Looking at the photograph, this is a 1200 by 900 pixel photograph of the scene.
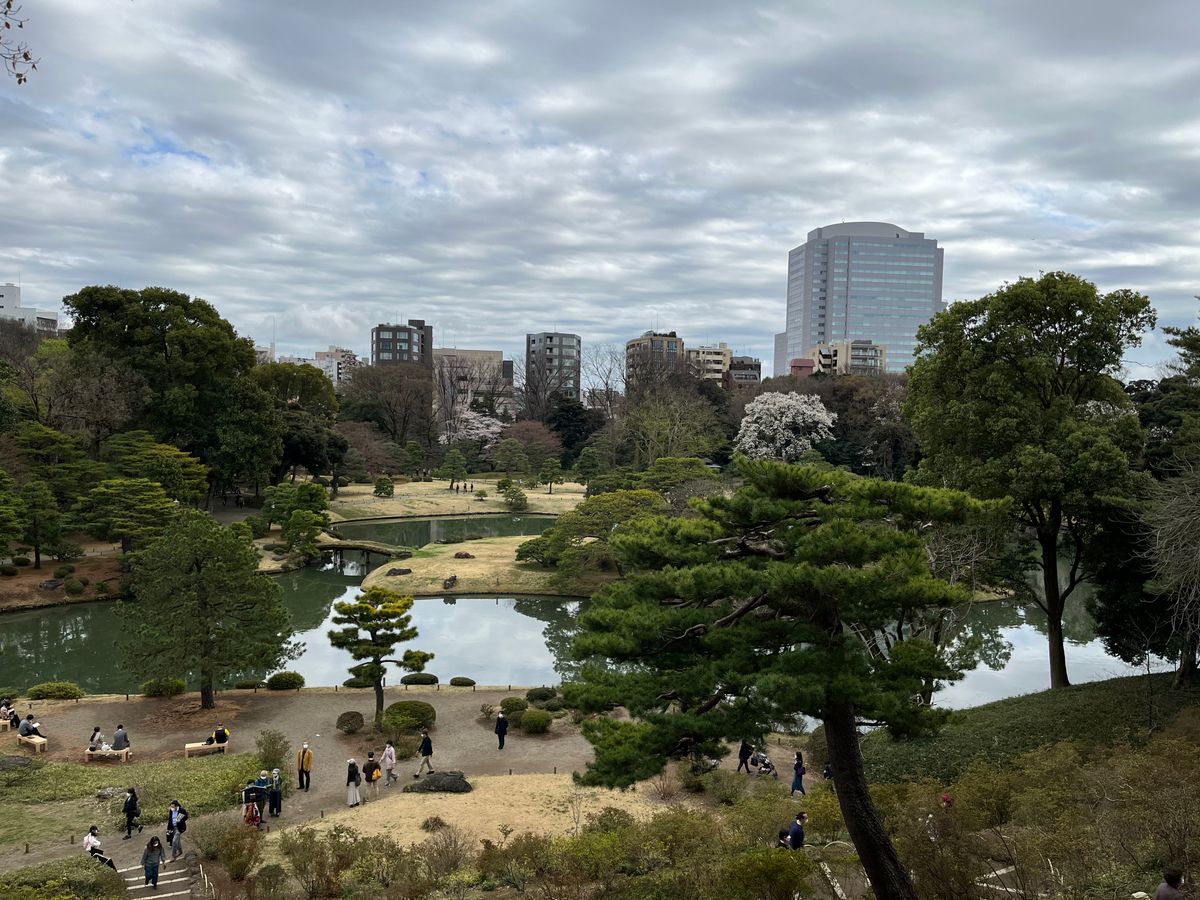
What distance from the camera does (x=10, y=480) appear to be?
81.8ft

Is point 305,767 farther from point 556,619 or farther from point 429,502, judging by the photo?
point 429,502

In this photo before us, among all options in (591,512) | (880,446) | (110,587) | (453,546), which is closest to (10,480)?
(110,587)

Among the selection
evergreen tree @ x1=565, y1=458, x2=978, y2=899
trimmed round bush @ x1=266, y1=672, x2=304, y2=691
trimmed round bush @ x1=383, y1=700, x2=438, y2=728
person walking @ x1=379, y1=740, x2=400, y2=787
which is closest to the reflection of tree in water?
trimmed round bush @ x1=383, y1=700, x2=438, y2=728

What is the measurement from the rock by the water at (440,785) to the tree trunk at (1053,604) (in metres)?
10.3

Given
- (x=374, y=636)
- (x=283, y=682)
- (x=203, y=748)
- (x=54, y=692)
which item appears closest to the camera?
(x=203, y=748)

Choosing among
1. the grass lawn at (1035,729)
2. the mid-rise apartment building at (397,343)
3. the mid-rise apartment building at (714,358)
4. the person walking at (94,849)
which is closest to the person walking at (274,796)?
the person walking at (94,849)

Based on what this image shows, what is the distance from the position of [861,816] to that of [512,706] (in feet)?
32.6

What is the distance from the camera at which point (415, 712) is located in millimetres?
15008

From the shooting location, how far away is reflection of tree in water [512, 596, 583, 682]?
21453mm

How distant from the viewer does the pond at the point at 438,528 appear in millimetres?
38062

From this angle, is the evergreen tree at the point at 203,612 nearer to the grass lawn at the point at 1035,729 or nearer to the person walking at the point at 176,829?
the person walking at the point at 176,829

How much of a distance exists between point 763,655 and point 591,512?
67.8 ft

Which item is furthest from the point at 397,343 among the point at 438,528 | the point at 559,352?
the point at 438,528

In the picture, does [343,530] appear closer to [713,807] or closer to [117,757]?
[117,757]
